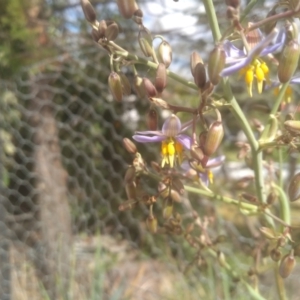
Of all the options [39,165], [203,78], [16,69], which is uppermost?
[203,78]

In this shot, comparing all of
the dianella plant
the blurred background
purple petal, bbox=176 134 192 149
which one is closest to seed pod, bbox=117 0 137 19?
the dianella plant

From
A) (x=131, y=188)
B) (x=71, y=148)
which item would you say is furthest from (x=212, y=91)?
(x=71, y=148)

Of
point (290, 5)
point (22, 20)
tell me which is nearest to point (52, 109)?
point (22, 20)

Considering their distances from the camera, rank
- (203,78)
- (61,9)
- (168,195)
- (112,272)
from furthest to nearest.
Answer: (61,9) → (112,272) → (168,195) → (203,78)

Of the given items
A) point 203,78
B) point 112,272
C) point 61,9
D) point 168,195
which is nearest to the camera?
point 203,78

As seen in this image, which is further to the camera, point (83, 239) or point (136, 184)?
point (83, 239)

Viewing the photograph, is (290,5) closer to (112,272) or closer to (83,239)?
(112,272)

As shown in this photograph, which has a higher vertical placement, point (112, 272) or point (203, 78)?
point (203, 78)
